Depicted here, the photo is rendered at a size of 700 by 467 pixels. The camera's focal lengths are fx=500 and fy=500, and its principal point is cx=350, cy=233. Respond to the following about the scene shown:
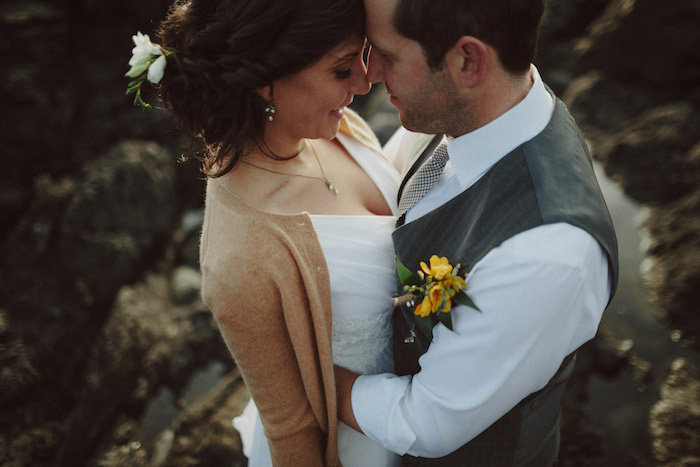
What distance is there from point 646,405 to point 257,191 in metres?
2.59

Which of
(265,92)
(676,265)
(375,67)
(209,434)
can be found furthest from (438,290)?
(676,265)

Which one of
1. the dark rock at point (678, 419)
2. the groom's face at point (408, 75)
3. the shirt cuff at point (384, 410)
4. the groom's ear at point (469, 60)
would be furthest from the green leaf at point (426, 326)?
the dark rock at point (678, 419)

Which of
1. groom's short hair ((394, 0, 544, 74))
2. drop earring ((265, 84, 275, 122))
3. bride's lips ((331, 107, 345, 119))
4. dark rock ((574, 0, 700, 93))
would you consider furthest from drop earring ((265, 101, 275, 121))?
dark rock ((574, 0, 700, 93))

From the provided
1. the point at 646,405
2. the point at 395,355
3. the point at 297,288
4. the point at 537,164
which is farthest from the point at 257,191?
the point at 646,405

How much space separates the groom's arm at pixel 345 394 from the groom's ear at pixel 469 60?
3.59ft

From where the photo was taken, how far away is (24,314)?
11.1 feet

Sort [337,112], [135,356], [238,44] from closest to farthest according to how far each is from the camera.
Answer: [238,44] < [337,112] < [135,356]

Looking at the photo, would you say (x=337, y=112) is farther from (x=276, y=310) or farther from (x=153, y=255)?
(x=153, y=255)

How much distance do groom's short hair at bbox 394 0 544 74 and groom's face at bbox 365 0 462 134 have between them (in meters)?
0.03

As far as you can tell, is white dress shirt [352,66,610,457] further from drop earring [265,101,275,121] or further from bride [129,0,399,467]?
drop earring [265,101,275,121]

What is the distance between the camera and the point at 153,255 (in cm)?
407

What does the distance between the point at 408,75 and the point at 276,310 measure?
2.90 feet

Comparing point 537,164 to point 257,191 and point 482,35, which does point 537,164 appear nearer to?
point 482,35

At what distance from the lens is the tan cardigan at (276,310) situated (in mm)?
1631
